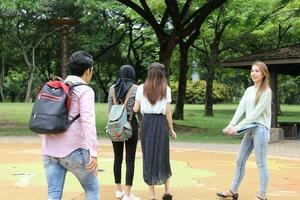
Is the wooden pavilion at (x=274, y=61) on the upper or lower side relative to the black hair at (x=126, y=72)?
upper

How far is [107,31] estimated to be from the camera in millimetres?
A: 38812

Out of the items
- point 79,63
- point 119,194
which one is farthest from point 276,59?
point 79,63

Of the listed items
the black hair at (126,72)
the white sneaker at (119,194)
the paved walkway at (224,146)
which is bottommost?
the white sneaker at (119,194)

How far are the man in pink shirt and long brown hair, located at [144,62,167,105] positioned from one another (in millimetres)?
2040

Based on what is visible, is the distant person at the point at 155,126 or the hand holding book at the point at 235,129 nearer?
the hand holding book at the point at 235,129

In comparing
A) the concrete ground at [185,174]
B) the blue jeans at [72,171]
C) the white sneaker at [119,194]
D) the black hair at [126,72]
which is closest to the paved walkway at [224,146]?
the concrete ground at [185,174]

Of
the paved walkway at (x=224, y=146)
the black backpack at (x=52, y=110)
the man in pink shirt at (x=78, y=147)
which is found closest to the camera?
the black backpack at (x=52, y=110)

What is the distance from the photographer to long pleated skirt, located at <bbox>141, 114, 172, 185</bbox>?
686cm

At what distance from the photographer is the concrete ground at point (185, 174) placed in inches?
305

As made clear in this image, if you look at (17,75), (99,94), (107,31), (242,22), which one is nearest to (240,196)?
(242,22)

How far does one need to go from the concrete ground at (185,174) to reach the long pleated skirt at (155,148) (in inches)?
28.7

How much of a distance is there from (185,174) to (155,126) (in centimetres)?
292

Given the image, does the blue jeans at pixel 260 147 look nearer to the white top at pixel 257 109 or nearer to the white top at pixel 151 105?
the white top at pixel 257 109

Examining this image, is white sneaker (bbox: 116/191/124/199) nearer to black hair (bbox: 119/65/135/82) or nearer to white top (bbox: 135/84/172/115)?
white top (bbox: 135/84/172/115)
